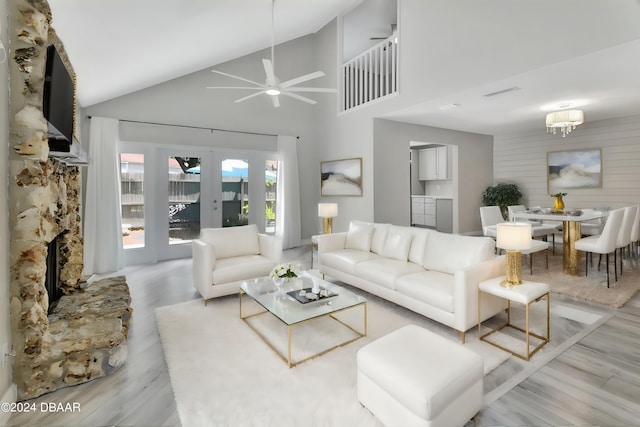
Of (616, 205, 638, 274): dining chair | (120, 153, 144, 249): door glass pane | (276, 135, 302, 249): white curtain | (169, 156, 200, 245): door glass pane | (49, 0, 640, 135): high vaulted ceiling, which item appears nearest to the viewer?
(49, 0, 640, 135): high vaulted ceiling

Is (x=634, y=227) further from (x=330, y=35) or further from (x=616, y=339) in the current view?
(x=330, y=35)

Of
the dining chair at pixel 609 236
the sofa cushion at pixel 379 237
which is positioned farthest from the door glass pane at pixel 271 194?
the dining chair at pixel 609 236

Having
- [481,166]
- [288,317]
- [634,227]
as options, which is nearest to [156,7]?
[288,317]

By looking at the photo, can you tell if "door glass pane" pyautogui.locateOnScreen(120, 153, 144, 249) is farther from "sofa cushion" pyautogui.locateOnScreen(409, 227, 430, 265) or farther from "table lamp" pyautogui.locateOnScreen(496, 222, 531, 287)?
"table lamp" pyautogui.locateOnScreen(496, 222, 531, 287)

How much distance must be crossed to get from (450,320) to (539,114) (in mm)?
4762

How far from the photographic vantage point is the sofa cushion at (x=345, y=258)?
3.72 metres

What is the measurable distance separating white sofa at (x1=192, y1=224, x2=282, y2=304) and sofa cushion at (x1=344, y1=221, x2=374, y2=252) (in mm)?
A: 1029

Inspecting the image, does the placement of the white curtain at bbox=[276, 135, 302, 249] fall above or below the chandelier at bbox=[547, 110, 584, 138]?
below

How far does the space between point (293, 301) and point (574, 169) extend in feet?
22.2

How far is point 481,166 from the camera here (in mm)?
7477

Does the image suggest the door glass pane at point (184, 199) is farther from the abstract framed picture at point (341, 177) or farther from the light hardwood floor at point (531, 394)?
the light hardwood floor at point (531, 394)

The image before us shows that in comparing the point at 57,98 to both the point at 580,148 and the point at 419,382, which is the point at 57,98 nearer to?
the point at 419,382

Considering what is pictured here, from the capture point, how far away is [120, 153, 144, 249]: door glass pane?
5.25m

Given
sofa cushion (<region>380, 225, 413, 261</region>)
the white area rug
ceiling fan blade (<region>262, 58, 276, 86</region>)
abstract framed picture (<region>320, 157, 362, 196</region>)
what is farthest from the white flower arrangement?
abstract framed picture (<region>320, 157, 362, 196</region>)
